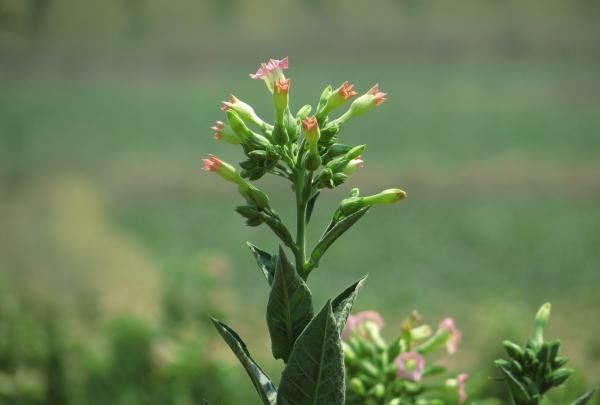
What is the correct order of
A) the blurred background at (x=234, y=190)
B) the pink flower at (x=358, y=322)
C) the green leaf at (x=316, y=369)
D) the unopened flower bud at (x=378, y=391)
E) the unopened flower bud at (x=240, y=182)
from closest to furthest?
the green leaf at (x=316, y=369), the unopened flower bud at (x=240, y=182), the unopened flower bud at (x=378, y=391), the pink flower at (x=358, y=322), the blurred background at (x=234, y=190)

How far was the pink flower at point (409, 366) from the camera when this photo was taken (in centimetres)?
91

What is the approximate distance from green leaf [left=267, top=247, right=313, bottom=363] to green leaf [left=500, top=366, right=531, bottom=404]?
20cm

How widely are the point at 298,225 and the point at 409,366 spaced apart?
31 centimetres

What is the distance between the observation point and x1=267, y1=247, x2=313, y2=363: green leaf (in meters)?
0.65

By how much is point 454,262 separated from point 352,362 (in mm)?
6650

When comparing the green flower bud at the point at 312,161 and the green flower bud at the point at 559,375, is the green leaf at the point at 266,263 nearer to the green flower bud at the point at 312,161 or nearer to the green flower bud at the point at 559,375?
the green flower bud at the point at 312,161

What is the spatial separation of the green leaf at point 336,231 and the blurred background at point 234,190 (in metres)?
0.42

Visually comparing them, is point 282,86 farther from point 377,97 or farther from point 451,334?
point 451,334

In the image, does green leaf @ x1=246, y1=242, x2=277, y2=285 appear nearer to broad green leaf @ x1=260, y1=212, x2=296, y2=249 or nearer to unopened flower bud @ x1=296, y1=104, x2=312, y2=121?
broad green leaf @ x1=260, y1=212, x2=296, y2=249

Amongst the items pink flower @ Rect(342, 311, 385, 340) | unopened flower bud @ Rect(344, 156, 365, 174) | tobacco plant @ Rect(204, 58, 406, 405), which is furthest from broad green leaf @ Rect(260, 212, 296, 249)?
pink flower @ Rect(342, 311, 385, 340)

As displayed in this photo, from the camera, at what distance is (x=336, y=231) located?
2.21 feet

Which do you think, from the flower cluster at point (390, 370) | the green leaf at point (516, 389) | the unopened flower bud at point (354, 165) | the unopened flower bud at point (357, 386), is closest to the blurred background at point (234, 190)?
the flower cluster at point (390, 370)

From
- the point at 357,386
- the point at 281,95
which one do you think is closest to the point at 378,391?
the point at 357,386

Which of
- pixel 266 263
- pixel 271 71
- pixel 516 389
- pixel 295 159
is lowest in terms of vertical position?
pixel 516 389
